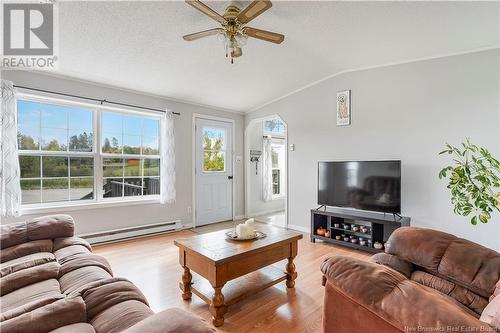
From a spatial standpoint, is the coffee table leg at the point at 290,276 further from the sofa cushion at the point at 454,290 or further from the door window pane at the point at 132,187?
the door window pane at the point at 132,187

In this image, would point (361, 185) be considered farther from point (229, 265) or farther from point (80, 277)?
point (80, 277)

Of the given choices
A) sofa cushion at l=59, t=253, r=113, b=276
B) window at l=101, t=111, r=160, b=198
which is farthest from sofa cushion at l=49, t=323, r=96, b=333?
window at l=101, t=111, r=160, b=198

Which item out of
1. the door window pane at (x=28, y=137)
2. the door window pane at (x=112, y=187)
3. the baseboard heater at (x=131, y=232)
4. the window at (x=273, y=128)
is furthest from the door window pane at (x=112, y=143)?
the window at (x=273, y=128)

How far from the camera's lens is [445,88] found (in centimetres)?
312

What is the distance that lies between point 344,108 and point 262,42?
5.82 feet

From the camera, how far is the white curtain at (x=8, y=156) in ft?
9.37

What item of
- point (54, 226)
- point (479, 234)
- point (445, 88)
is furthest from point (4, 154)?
point (479, 234)

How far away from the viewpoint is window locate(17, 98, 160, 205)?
3.27m

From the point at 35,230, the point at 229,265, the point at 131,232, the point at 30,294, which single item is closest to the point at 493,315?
the point at 229,265

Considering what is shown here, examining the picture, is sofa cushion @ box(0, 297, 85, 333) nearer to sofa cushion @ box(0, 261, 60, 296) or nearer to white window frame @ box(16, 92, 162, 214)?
sofa cushion @ box(0, 261, 60, 296)

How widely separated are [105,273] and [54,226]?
948mm

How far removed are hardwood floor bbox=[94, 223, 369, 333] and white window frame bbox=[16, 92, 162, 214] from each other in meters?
0.66

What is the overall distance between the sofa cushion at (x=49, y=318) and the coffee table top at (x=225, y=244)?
35.7 inches

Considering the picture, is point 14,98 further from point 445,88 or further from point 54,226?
point 445,88
